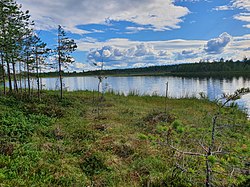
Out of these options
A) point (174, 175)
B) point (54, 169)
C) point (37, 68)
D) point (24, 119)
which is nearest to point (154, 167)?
point (174, 175)

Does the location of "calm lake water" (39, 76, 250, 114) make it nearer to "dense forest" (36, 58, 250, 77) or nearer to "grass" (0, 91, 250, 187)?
"grass" (0, 91, 250, 187)

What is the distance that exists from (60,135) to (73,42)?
9519 mm

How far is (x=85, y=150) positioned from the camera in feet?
22.7

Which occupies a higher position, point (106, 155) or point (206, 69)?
point (206, 69)

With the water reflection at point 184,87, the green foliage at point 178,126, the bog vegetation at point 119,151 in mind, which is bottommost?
the water reflection at point 184,87

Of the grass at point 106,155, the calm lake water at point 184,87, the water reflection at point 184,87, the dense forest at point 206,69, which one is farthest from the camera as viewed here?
the dense forest at point 206,69

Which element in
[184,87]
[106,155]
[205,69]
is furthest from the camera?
[205,69]

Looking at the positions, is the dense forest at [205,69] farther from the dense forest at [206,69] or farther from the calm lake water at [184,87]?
the calm lake water at [184,87]

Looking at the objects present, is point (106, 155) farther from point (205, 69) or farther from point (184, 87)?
point (205, 69)

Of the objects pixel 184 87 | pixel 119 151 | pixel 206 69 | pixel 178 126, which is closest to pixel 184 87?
pixel 184 87

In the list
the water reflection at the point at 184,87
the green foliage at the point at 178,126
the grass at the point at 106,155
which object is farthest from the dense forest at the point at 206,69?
the green foliage at the point at 178,126

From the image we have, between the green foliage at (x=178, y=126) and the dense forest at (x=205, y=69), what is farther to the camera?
the dense forest at (x=205, y=69)

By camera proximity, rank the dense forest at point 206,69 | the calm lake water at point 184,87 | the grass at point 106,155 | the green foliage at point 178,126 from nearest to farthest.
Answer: the green foliage at point 178,126, the grass at point 106,155, the calm lake water at point 184,87, the dense forest at point 206,69

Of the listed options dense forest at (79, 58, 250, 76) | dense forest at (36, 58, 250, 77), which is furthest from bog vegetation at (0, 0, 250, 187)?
dense forest at (79, 58, 250, 76)
